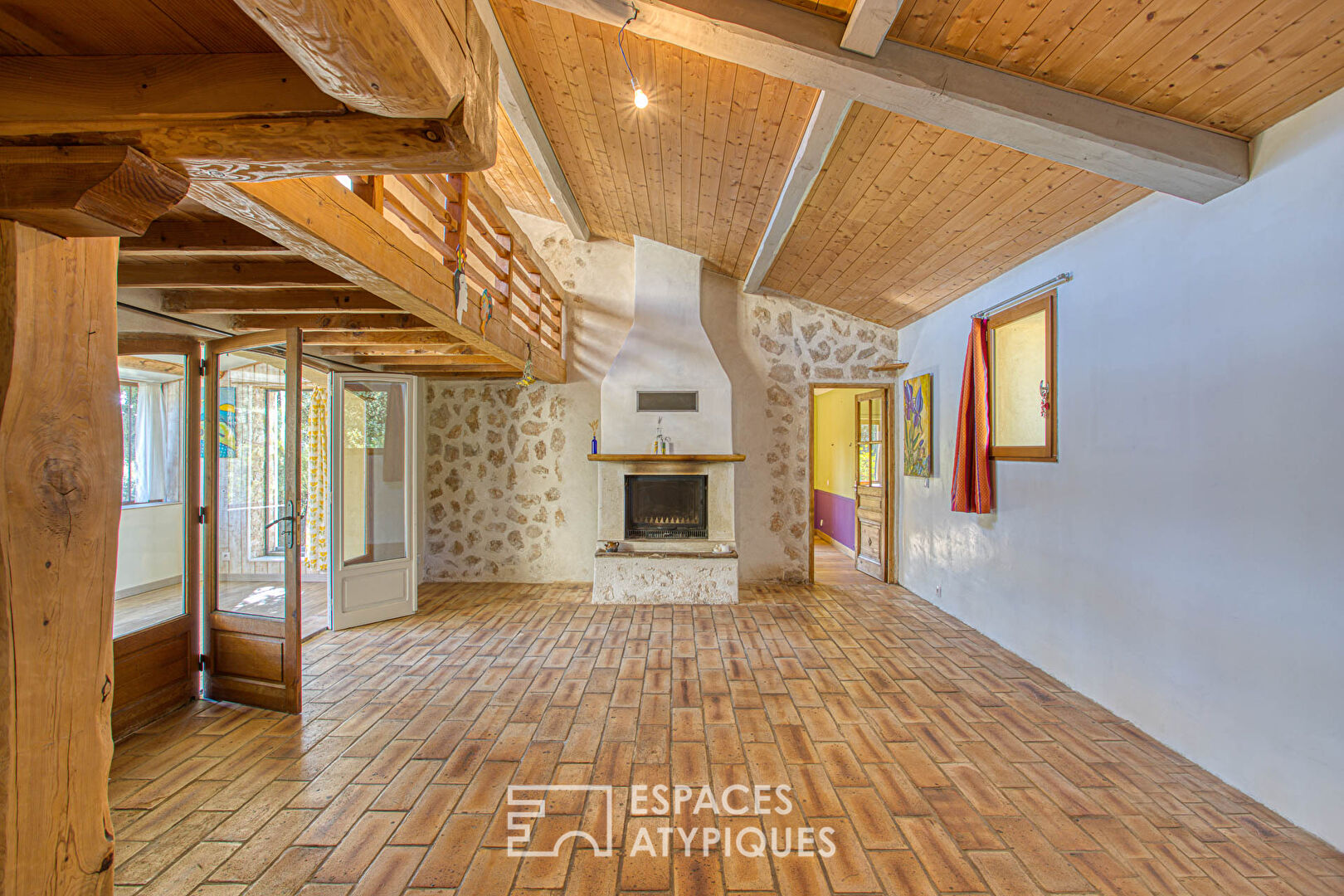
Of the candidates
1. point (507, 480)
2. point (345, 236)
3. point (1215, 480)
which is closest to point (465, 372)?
point (507, 480)

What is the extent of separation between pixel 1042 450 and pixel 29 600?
172 inches

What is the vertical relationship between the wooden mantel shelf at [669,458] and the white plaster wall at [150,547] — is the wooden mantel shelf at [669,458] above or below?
above

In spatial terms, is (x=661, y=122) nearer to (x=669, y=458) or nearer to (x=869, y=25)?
(x=869, y=25)

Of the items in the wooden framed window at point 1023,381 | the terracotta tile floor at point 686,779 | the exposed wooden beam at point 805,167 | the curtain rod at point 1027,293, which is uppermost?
the exposed wooden beam at point 805,167

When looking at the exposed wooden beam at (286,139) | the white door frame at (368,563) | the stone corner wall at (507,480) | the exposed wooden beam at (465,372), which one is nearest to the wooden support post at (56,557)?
the exposed wooden beam at (286,139)

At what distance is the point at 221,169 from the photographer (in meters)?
1.17

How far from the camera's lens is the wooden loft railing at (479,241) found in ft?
9.51

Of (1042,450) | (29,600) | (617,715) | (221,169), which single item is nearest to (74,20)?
(221,169)

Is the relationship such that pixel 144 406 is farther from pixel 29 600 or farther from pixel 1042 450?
pixel 1042 450

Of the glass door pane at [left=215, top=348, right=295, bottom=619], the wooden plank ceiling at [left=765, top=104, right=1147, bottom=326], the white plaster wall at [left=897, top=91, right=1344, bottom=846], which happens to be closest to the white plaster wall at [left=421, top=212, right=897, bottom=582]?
the wooden plank ceiling at [left=765, top=104, right=1147, bottom=326]

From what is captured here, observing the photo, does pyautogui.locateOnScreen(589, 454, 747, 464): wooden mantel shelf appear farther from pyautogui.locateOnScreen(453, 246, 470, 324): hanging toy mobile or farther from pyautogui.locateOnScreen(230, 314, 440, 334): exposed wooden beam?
pyautogui.locateOnScreen(453, 246, 470, 324): hanging toy mobile

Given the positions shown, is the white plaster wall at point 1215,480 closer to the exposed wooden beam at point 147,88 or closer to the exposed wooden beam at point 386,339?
the exposed wooden beam at point 147,88

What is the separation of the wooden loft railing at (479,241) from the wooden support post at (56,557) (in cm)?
140

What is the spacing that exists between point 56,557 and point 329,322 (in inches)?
97.2
